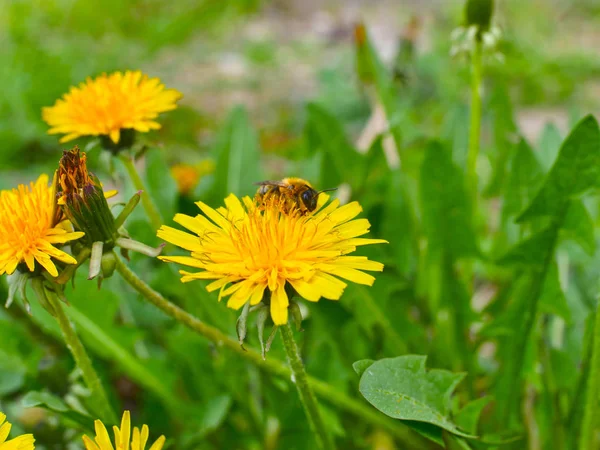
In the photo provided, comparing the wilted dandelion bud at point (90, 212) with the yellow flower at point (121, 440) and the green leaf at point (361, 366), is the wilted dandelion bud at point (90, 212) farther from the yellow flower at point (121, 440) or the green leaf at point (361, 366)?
the green leaf at point (361, 366)

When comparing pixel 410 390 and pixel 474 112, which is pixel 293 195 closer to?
pixel 410 390

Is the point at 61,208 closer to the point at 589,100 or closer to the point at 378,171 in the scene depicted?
the point at 378,171

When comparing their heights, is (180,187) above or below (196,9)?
below

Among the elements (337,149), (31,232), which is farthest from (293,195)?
(337,149)

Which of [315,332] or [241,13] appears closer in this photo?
[315,332]

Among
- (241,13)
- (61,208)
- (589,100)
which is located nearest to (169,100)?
(61,208)
